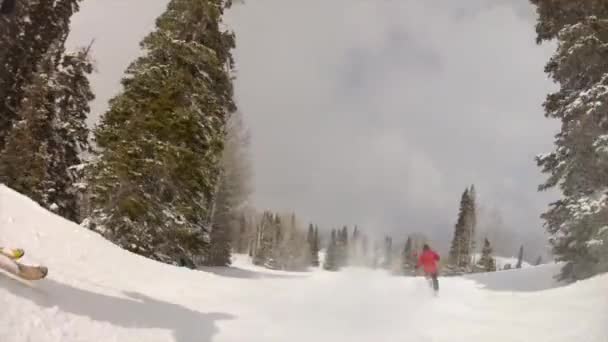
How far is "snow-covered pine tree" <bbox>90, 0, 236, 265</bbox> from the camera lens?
15.4 meters

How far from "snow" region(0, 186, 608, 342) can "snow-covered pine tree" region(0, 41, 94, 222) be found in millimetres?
9895

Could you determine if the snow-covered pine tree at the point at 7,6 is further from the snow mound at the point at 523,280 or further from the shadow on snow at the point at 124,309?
the snow mound at the point at 523,280

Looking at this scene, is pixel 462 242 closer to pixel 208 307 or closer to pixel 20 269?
pixel 208 307

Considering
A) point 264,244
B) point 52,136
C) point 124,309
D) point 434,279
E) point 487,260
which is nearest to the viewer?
point 124,309

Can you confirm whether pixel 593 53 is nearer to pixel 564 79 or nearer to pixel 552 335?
pixel 564 79

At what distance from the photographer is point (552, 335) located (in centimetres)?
948

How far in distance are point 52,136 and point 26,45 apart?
7194 mm

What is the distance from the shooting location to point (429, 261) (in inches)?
693

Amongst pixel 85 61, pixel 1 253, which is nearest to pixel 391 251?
pixel 85 61

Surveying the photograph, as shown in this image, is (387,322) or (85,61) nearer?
(387,322)

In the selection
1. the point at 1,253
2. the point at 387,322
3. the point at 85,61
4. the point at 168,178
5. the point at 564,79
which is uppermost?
the point at 85,61

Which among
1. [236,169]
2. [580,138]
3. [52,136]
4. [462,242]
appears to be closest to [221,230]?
[236,169]

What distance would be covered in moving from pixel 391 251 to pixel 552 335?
150025mm

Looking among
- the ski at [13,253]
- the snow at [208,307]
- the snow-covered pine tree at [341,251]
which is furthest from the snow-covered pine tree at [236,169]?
the snow-covered pine tree at [341,251]
